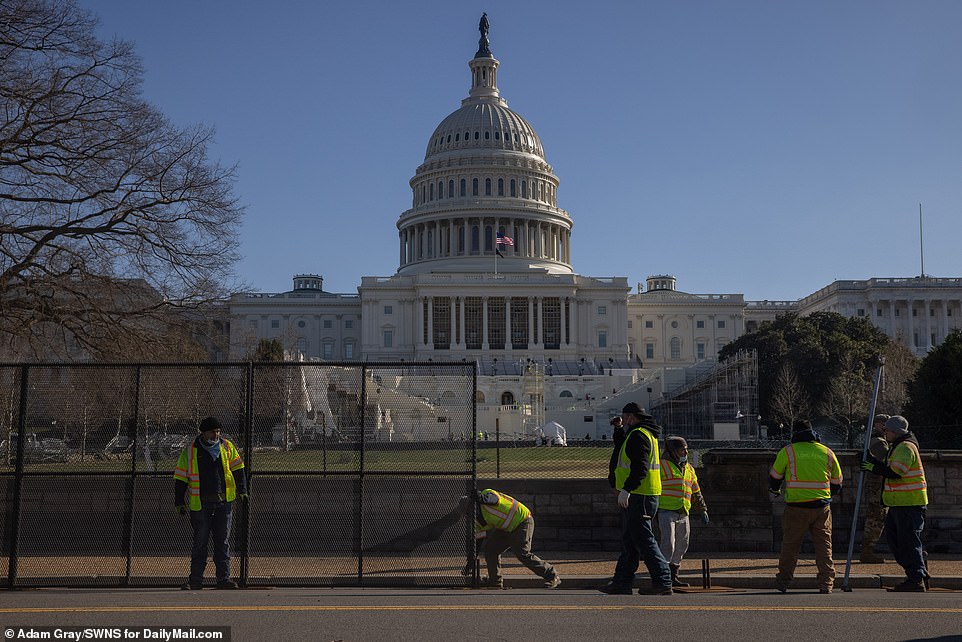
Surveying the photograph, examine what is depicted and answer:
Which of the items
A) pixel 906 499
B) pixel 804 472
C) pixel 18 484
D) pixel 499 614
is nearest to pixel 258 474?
pixel 18 484

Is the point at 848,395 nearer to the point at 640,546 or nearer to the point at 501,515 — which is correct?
the point at 501,515

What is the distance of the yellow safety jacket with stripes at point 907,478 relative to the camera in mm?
13281

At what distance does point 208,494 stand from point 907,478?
8522 mm

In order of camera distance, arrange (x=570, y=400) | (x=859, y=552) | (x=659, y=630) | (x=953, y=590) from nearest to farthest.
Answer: (x=659, y=630) → (x=953, y=590) → (x=859, y=552) → (x=570, y=400)

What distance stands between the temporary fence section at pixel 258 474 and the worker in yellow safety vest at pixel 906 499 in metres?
5.24

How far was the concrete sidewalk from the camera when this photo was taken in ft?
46.0

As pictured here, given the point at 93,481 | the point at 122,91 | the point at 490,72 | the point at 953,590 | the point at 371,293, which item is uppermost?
the point at 490,72

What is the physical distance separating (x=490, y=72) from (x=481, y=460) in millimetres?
127044

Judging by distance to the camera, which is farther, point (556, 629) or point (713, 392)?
point (713, 392)

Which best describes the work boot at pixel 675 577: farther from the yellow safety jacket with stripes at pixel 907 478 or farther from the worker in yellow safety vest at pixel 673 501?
the yellow safety jacket with stripes at pixel 907 478

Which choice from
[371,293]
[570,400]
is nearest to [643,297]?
[371,293]

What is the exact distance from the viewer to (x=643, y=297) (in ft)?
417

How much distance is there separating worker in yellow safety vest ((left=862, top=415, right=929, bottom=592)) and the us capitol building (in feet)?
280

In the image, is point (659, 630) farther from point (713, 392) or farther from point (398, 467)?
point (713, 392)
